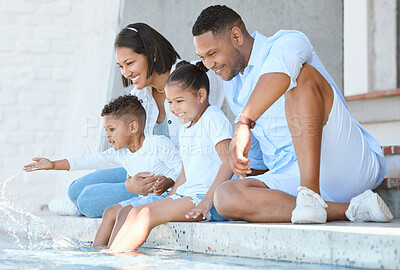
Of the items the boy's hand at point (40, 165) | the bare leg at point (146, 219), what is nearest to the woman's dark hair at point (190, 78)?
the bare leg at point (146, 219)

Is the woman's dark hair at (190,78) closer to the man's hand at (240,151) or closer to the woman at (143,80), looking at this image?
the woman at (143,80)

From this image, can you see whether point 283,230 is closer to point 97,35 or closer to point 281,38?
point 281,38

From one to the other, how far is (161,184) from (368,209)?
883 millimetres

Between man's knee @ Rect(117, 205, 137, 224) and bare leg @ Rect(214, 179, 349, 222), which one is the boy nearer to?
man's knee @ Rect(117, 205, 137, 224)

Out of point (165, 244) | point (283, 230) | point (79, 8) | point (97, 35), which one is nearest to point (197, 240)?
point (165, 244)

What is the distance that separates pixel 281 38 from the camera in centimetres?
201

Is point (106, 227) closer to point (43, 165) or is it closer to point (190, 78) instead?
point (43, 165)

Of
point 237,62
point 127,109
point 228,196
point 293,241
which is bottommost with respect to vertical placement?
point 293,241

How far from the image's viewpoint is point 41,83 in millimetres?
4629

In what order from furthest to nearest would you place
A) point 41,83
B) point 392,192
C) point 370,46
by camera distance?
point 41,83 → point 370,46 → point 392,192

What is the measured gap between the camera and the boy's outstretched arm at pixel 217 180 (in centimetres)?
212

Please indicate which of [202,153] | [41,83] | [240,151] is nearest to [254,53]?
[202,153]

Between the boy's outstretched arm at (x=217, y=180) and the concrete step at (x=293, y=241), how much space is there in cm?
7

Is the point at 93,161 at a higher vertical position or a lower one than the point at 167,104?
lower
